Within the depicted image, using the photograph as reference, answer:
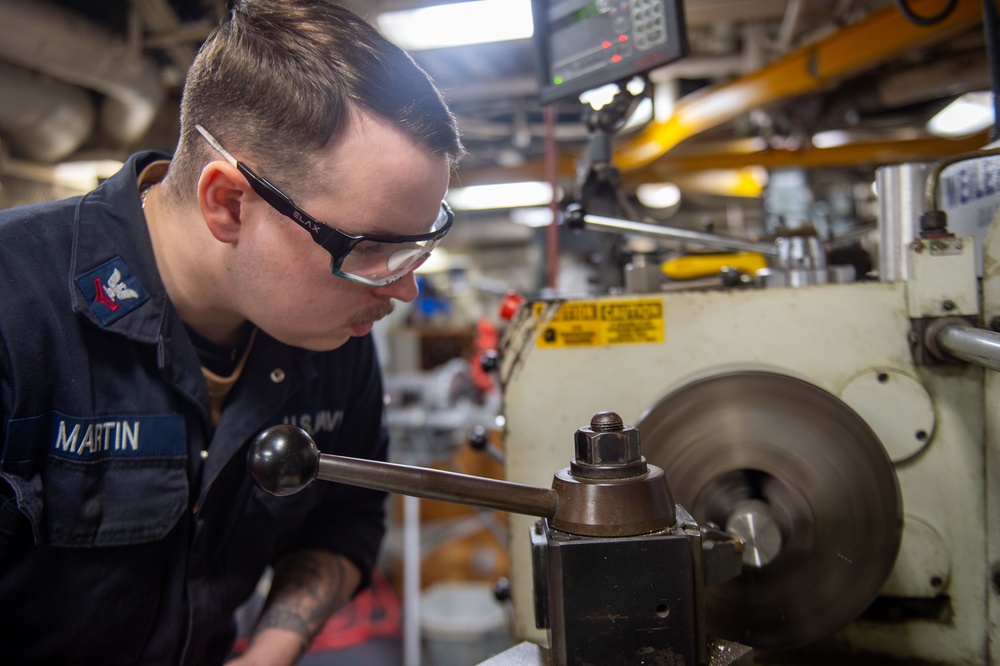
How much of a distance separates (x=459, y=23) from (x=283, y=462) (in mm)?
1820

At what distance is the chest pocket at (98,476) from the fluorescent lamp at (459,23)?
1.50 metres

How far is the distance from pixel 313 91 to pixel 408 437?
2468 millimetres

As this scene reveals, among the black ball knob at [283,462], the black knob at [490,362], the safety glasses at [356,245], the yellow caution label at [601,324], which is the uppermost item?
the safety glasses at [356,245]

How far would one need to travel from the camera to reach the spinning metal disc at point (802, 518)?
28.4 inches

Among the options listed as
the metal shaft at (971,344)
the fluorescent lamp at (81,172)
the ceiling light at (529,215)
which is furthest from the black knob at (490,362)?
the ceiling light at (529,215)

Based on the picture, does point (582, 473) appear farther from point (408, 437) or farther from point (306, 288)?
point (408, 437)

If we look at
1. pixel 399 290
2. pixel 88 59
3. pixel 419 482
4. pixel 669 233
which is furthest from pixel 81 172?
pixel 419 482

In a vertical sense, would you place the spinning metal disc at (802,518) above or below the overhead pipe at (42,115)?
below

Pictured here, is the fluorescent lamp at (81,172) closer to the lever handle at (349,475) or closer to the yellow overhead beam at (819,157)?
the yellow overhead beam at (819,157)

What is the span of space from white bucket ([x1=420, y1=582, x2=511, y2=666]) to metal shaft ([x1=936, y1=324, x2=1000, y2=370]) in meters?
2.30

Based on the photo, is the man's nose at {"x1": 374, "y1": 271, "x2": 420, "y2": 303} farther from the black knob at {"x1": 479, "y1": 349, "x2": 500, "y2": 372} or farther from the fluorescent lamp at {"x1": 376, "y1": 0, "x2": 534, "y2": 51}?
the fluorescent lamp at {"x1": 376, "y1": 0, "x2": 534, "y2": 51}

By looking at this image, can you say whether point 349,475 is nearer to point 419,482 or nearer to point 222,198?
point 419,482

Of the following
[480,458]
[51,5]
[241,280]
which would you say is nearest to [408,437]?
[480,458]

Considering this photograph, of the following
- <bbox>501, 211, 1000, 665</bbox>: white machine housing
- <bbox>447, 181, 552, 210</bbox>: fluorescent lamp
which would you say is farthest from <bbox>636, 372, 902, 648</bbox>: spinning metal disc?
<bbox>447, 181, 552, 210</bbox>: fluorescent lamp
